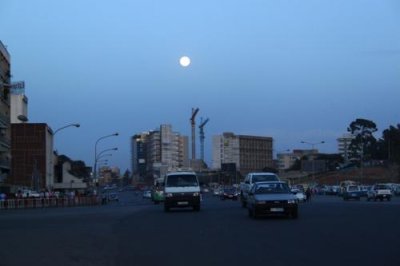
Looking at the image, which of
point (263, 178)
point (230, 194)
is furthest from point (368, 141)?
point (263, 178)

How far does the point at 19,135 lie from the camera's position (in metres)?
114

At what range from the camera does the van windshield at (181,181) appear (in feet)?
125

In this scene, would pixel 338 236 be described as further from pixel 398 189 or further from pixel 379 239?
pixel 398 189

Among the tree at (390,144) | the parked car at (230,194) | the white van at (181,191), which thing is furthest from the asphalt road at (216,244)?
the tree at (390,144)

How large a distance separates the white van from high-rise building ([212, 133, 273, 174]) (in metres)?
155

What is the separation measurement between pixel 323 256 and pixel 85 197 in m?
67.1

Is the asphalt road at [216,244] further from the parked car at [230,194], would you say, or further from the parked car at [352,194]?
the parked car at [230,194]

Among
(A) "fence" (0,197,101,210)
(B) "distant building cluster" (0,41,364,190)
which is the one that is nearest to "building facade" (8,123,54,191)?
(B) "distant building cluster" (0,41,364,190)

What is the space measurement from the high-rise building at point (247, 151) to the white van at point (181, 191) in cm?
15515

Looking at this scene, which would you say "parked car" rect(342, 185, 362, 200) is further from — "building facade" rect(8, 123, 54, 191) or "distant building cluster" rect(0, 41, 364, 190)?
"building facade" rect(8, 123, 54, 191)

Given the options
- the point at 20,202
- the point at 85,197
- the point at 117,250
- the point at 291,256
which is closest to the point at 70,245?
the point at 117,250

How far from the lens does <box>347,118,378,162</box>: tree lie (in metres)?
163

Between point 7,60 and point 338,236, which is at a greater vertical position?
point 7,60

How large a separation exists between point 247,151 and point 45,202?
12868cm
